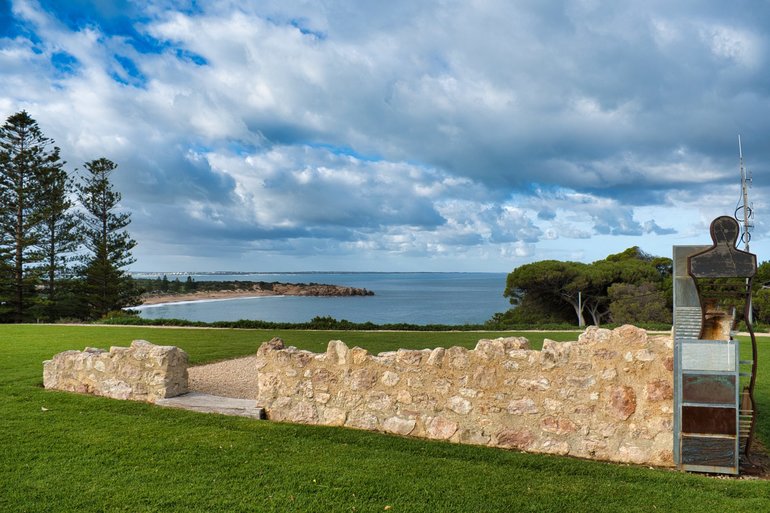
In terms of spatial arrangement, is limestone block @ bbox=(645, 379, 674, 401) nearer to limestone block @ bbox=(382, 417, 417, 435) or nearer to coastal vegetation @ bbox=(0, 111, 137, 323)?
limestone block @ bbox=(382, 417, 417, 435)

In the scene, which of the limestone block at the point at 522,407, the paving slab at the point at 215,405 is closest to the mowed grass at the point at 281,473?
the paving slab at the point at 215,405

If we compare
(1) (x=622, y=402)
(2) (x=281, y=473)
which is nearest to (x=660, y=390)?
(1) (x=622, y=402)

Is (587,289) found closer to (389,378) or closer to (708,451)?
(708,451)

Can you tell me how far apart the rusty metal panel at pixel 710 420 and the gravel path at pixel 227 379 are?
5850 mm

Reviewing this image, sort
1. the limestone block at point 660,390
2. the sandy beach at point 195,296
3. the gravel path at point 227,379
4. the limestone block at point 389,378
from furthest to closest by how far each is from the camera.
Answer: the sandy beach at point 195,296, the gravel path at point 227,379, the limestone block at point 389,378, the limestone block at point 660,390

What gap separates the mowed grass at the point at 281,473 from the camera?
4008 millimetres

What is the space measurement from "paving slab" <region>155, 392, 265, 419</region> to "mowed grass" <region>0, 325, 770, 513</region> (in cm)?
21

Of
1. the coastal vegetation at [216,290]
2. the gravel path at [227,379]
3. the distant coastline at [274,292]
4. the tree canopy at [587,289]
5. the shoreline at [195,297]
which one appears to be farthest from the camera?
the distant coastline at [274,292]

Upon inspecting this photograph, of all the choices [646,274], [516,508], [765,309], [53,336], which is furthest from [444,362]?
[646,274]

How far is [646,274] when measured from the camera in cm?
2981

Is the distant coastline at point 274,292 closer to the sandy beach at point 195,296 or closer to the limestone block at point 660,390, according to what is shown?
the sandy beach at point 195,296

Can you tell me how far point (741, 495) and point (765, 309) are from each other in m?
21.9

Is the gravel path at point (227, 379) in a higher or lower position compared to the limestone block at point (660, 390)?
lower

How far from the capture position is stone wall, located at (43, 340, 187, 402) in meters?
7.07
